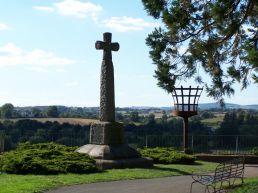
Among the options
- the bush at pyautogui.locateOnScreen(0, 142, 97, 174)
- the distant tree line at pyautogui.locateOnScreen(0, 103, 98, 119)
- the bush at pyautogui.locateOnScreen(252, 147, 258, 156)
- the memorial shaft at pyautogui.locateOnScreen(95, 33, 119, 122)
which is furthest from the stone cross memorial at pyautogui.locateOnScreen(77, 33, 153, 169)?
the distant tree line at pyautogui.locateOnScreen(0, 103, 98, 119)

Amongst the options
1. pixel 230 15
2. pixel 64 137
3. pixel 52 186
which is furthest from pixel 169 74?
pixel 64 137

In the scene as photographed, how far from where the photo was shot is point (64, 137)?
24.1m

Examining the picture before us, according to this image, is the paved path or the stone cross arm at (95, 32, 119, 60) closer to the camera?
the paved path

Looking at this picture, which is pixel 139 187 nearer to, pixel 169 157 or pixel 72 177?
pixel 72 177

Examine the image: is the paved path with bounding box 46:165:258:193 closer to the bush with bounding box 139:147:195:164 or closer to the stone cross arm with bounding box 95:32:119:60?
the bush with bounding box 139:147:195:164

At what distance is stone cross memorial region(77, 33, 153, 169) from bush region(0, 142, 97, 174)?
1.09 m

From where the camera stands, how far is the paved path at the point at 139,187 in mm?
12258

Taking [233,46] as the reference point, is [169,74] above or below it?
below

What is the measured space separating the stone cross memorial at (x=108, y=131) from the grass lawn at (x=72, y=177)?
37.0 inches

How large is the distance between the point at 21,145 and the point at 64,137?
5.36 meters

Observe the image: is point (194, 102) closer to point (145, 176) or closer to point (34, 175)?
point (145, 176)

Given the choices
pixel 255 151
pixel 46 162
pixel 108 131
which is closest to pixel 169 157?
pixel 108 131

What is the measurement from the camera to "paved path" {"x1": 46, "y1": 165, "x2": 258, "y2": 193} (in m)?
12.3

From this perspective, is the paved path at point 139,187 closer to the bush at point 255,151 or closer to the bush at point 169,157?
the bush at point 169,157
